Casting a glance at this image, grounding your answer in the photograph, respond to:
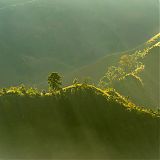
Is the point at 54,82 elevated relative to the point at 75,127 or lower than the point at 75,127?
elevated

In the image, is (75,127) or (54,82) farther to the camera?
(54,82)

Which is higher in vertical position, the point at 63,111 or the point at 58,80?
the point at 58,80

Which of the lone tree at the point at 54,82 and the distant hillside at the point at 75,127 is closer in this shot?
the distant hillside at the point at 75,127

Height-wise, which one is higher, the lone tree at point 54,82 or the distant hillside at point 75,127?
the lone tree at point 54,82

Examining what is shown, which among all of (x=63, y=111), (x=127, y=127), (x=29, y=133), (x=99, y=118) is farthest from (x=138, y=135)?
(x=29, y=133)

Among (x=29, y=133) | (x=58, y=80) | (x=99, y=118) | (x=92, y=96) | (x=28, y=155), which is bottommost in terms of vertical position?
(x=28, y=155)

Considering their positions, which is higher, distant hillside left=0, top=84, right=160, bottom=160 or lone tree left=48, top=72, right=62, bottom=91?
lone tree left=48, top=72, right=62, bottom=91

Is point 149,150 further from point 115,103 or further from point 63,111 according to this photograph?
point 63,111

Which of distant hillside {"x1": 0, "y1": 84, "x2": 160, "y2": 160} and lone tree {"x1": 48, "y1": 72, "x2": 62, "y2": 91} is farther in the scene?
lone tree {"x1": 48, "y1": 72, "x2": 62, "y2": 91}
